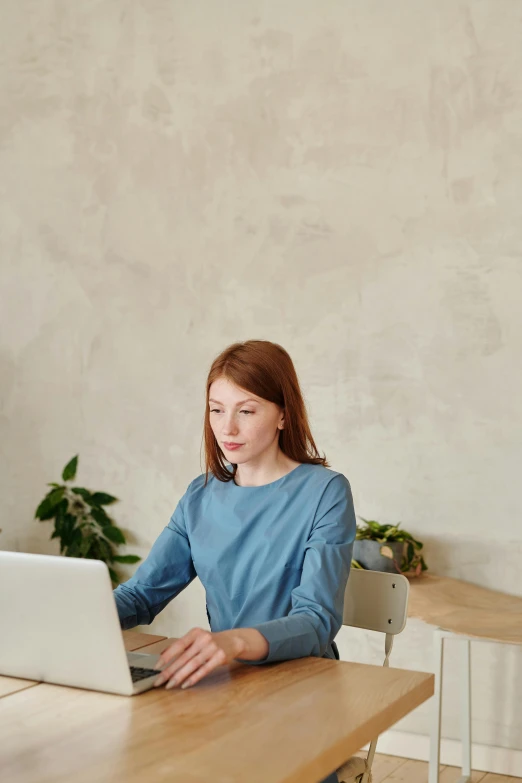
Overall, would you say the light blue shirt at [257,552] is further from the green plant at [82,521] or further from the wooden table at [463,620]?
the green plant at [82,521]

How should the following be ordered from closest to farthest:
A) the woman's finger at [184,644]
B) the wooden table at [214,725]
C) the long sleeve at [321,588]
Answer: the wooden table at [214,725] → the woman's finger at [184,644] → the long sleeve at [321,588]

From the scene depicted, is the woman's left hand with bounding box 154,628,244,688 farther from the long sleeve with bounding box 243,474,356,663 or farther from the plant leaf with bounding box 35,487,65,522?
the plant leaf with bounding box 35,487,65,522

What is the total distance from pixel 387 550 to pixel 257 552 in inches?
45.8

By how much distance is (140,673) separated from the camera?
143 centimetres

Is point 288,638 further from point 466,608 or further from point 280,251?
point 280,251

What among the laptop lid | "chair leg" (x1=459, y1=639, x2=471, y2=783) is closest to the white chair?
the laptop lid

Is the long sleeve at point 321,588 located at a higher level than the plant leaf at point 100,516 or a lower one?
higher

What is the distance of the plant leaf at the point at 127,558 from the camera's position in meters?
3.61

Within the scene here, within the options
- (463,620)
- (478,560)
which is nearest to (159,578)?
(463,620)

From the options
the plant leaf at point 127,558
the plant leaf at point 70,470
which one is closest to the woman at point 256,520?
the plant leaf at point 127,558

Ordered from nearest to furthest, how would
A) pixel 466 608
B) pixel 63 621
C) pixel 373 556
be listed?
→ pixel 63 621
pixel 466 608
pixel 373 556

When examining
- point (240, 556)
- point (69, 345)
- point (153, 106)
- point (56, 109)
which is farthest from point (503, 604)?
point (56, 109)

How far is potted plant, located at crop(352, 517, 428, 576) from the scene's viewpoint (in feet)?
9.36

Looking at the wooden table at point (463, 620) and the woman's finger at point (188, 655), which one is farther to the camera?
the wooden table at point (463, 620)
